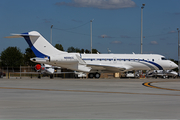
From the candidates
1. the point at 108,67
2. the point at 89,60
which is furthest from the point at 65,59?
the point at 108,67

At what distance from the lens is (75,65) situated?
40.6m

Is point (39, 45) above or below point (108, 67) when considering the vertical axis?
above

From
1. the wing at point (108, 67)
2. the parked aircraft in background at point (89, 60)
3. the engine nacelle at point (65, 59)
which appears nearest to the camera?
the engine nacelle at point (65, 59)

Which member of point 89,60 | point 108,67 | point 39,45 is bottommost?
point 108,67

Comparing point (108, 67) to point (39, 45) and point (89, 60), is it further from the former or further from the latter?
point (39, 45)

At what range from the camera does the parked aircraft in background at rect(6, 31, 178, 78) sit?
40.1 meters

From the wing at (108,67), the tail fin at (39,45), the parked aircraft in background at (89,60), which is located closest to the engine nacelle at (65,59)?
the parked aircraft in background at (89,60)

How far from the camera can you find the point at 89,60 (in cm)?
4194

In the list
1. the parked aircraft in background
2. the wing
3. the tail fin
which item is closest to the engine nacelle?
the parked aircraft in background

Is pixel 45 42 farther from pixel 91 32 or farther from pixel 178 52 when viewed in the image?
pixel 178 52

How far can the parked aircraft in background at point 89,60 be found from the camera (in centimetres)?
4012

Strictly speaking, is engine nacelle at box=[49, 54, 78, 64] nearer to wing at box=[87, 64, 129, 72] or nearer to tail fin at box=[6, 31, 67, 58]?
tail fin at box=[6, 31, 67, 58]

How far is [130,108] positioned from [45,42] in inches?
1278

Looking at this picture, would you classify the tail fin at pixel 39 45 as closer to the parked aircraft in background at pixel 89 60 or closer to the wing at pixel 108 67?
the parked aircraft in background at pixel 89 60
